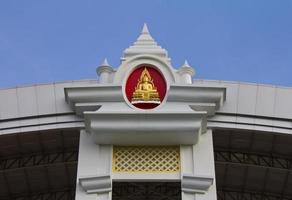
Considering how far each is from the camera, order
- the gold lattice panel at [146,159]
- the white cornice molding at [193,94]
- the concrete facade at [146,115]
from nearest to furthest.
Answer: the concrete facade at [146,115]
the gold lattice panel at [146,159]
the white cornice molding at [193,94]

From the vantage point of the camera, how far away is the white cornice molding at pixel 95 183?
13750 millimetres

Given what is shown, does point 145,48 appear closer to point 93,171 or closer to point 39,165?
point 93,171

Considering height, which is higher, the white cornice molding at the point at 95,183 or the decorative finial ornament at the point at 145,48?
the decorative finial ornament at the point at 145,48

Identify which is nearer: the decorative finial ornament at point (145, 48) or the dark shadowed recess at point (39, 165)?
the decorative finial ornament at point (145, 48)

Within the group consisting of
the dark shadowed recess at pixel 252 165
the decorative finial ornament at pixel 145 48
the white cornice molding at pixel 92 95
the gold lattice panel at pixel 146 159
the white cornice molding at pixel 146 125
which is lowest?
the dark shadowed recess at pixel 252 165

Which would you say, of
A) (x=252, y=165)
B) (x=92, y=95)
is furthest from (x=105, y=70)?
(x=252, y=165)

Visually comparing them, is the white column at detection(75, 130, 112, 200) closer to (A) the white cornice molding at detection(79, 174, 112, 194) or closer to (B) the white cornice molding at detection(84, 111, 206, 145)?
(A) the white cornice molding at detection(79, 174, 112, 194)

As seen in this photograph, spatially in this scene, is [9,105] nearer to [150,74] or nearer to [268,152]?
[150,74]

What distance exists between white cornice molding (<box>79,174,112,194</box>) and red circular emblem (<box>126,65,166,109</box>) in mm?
1867

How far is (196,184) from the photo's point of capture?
1376cm

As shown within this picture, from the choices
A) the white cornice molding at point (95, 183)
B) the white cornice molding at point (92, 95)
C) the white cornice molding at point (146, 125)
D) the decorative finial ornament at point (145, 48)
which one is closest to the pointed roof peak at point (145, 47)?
the decorative finial ornament at point (145, 48)

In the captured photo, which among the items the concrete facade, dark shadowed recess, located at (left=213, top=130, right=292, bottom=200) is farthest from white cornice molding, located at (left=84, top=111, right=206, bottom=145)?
dark shadowed recess, located at (left=213, top=130, right=292, bottom=200)

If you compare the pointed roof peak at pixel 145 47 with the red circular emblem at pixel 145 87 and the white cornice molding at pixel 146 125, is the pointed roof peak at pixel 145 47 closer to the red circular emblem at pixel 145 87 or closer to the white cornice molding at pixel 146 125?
the red circular emblem at pixel 145 87

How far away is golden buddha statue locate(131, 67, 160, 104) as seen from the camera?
14547mm
